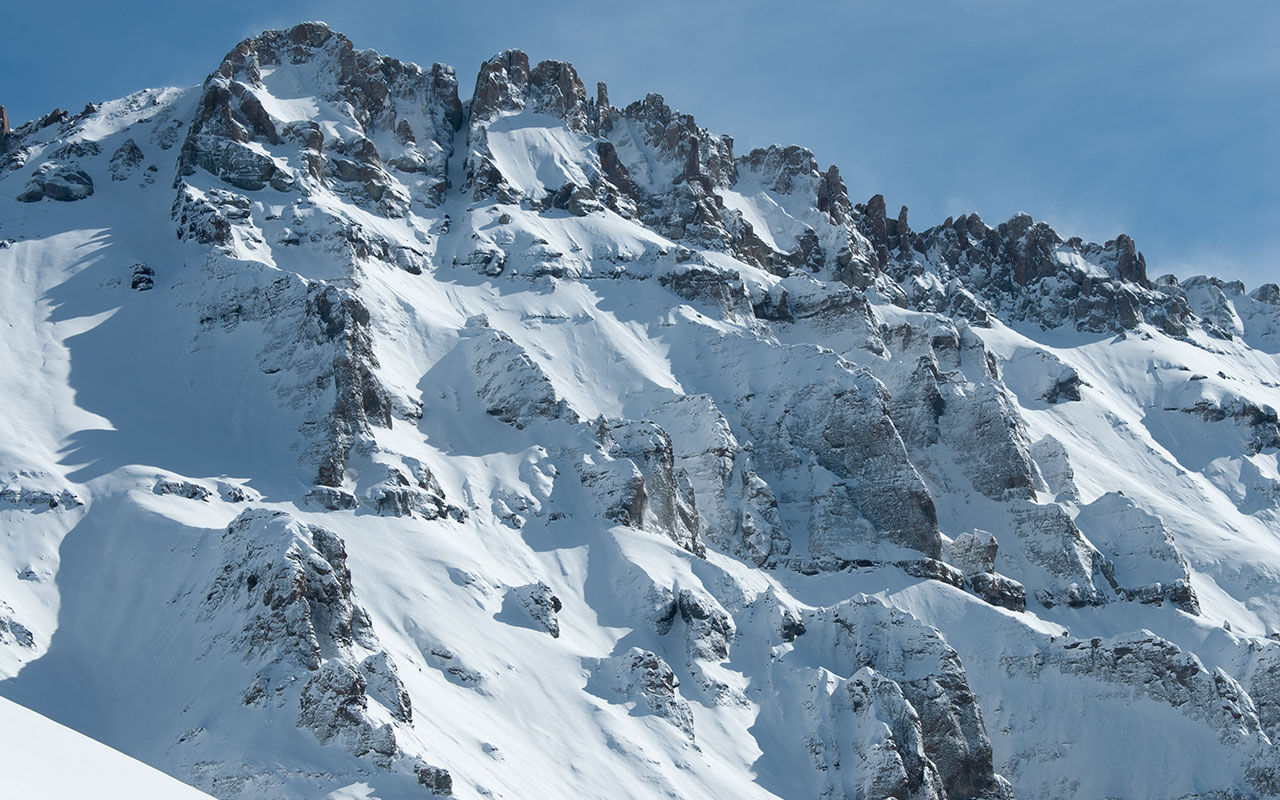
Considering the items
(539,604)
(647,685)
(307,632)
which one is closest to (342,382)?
(539,604)

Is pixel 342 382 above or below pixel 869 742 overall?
above

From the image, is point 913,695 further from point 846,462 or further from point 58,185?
point 58,185

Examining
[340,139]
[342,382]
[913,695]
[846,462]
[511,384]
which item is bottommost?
[913,695]

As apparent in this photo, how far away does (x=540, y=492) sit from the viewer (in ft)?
314

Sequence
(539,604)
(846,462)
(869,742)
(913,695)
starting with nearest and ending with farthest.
Result: (869,742), (539,604), (913,695), (846,462)

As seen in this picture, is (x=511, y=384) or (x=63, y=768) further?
(x=511, y=384)

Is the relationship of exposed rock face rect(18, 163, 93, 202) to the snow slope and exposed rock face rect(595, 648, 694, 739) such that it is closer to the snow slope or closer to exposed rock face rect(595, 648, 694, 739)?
exposed rock face rect(595, 648, 694, 739)

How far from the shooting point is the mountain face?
6488cm

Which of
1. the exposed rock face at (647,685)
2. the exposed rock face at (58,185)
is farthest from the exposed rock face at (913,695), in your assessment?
the exposed rock face at (58,185)

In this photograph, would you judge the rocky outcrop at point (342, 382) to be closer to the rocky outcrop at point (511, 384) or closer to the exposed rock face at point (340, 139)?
the rocky outcrop at point (511, 384)

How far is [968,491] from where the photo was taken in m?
119

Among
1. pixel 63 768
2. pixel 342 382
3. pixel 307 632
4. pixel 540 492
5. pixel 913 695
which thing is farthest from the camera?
pixel 540 492

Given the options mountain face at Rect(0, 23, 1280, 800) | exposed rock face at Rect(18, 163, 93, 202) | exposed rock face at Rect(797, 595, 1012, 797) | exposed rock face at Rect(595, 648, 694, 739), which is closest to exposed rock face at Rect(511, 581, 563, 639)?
mountain face at Rect(0, 23, 1280, 800)

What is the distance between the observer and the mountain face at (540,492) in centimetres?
6488
